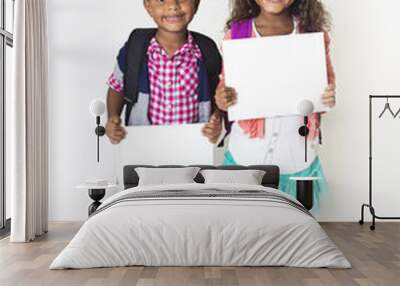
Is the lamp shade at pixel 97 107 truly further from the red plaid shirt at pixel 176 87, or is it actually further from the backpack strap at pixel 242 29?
the backpack strap at pixel 242 29

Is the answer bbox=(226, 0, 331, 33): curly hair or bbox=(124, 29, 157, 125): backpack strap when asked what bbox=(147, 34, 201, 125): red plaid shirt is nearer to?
bbox=(124, 29, 157, 125): backpack strap

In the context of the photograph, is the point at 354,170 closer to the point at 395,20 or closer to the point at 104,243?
the point at 395,20

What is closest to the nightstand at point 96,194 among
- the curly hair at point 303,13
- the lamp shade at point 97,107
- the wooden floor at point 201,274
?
the lamp shade at point 97,107

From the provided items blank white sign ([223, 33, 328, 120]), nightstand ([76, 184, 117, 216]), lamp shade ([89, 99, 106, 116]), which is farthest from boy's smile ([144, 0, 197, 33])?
nightstand ([76, 184, 117, 216])

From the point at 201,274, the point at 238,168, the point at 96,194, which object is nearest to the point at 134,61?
the point at 96,194

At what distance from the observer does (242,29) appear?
7.50 meters

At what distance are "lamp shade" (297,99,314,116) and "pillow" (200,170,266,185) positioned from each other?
974mm

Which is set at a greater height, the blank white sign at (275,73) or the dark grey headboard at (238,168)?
the blank white sign at (275,73)

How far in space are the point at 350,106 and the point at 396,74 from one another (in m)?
0.72

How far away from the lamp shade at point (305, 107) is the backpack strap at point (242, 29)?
1.10 metres

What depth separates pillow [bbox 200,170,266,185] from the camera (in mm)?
6723

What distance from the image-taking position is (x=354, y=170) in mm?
7527

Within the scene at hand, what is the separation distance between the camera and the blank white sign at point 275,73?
7410mm

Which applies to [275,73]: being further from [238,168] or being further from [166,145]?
[166,145]
